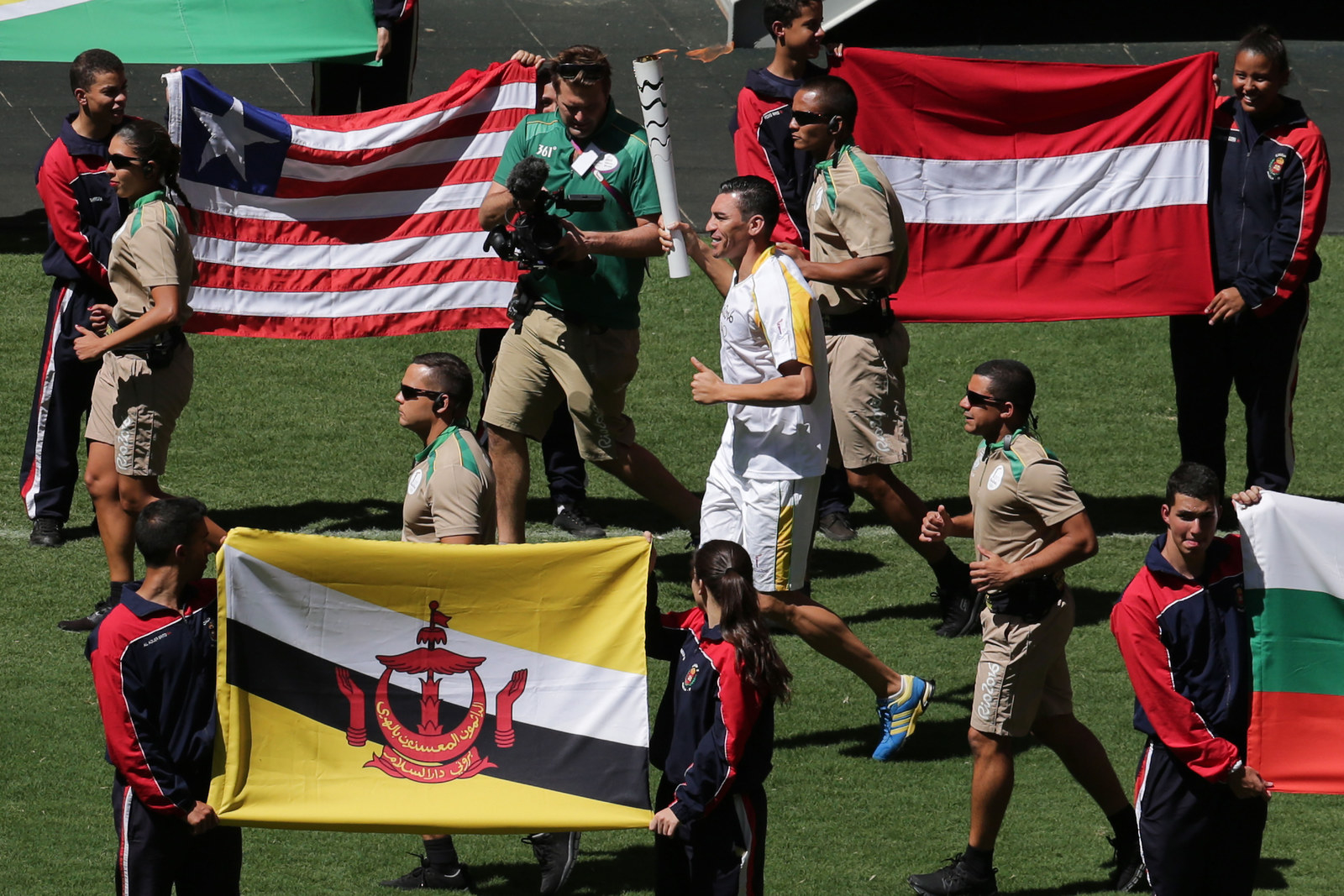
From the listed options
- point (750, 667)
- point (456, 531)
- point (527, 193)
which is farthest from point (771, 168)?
point (750, 667)

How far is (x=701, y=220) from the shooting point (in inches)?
522

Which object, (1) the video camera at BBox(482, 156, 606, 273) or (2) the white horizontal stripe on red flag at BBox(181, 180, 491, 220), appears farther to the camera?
(2) the white horizontal stripe on red flag at BBox(181, 180, 491, 220)

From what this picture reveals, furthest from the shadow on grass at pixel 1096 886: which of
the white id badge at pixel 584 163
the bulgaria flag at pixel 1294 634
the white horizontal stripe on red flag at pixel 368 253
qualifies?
the white horizontal stripe on red flag at pixel 368 253

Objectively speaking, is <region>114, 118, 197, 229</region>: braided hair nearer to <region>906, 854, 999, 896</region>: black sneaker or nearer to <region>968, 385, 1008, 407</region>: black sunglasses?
<region>968, 385, 1008, 407</region>: black sunglasses

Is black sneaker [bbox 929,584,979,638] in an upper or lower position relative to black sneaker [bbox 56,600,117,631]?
upper

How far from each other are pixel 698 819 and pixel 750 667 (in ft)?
1.43

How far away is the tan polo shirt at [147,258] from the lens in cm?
750

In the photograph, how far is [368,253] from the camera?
9.61 m

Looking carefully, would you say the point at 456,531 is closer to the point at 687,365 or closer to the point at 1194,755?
Result: the point at 1194,755

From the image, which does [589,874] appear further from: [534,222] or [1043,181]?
[1043,181]

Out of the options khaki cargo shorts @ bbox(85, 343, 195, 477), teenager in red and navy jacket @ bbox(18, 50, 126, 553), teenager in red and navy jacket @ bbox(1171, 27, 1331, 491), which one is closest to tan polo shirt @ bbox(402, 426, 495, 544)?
khaki cargo shorts @ bbox(85, 343, 195, 477)

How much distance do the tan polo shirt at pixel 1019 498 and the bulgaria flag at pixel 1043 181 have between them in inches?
120

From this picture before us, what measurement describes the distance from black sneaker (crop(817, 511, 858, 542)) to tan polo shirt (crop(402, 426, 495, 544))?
11.2 ft

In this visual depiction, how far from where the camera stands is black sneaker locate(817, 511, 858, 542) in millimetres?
9297
